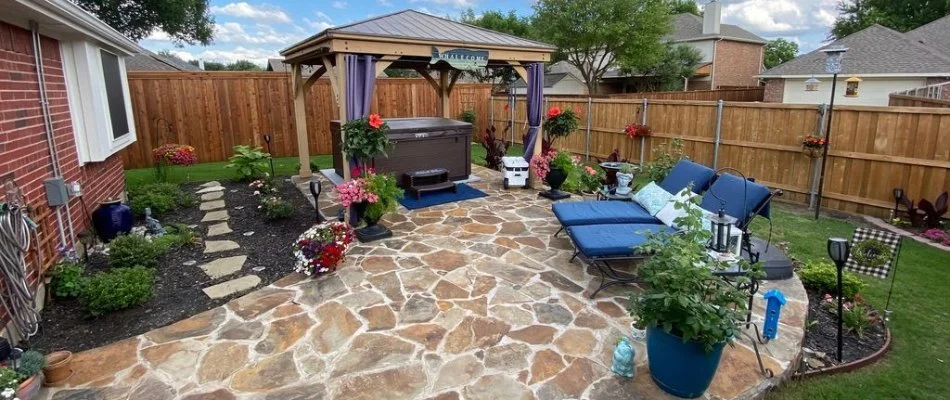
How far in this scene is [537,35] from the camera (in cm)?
2133

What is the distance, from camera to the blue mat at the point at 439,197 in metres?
6.43

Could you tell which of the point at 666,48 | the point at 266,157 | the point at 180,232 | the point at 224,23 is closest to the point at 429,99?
the point at 266,157

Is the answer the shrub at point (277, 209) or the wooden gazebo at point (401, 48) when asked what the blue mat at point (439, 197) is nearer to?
the wooden gazebo at point (401, 48)

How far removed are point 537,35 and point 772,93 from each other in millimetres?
9717

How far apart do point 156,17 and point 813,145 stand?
55.2 feet

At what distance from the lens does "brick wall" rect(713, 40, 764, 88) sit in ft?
81.7

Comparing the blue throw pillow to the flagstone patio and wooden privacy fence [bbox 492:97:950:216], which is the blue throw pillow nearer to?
the flagstone patio

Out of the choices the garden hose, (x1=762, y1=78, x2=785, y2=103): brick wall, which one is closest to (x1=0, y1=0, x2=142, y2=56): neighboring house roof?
the garden hose

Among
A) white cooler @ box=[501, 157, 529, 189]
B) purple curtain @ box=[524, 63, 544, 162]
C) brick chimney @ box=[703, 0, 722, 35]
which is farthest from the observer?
brick chimney @ box=[703, 0, 722, 35]

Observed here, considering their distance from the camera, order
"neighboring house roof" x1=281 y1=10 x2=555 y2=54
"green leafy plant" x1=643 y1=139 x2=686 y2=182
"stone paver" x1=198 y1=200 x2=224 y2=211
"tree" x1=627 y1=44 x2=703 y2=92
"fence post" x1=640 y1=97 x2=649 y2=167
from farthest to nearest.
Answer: "tree" x1=627 y1=44 x2=703 y2=92, "fence post" x1=640 y1=97 x2=649 y2=167, "green leafy plant" x1=643 y1=139 x2=686 y2=182, "stone paver" x1=198 y1=200 x2=224 y2=211, "neighboring house roof" x1=281 y1=10 x2=555 y2=54

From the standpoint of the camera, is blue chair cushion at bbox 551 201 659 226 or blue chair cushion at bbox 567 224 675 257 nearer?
blue chair cushion at bbox 567 224 675 257

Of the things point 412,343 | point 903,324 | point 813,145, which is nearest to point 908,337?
point 903,324

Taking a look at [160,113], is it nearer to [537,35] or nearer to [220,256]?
[220,256]

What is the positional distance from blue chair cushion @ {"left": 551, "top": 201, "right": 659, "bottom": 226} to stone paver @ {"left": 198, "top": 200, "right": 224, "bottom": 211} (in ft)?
15.2
